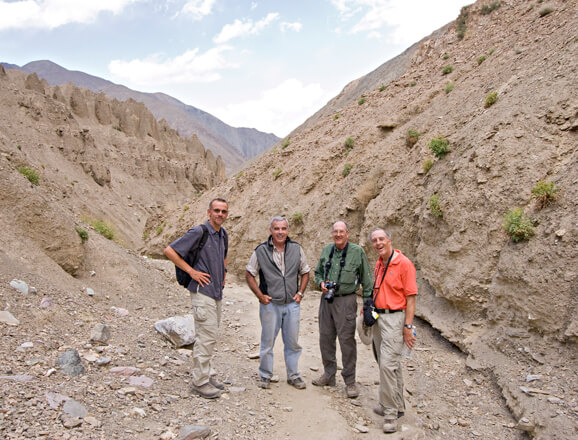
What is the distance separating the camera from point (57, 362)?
455cm

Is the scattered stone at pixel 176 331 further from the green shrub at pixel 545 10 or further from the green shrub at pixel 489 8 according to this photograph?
the green shrub at pixel 489 8

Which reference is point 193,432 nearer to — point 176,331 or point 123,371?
point 123,371

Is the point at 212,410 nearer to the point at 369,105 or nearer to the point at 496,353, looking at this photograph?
the point at 496,353

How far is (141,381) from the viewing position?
473 centimetres

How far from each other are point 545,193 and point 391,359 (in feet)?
12.1

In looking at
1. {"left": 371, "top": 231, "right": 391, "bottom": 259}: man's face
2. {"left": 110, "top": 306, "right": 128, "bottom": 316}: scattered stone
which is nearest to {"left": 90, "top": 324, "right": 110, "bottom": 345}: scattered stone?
{"left": 110, "top": 306, "right": 128, "bottom": 316}: scattered stone

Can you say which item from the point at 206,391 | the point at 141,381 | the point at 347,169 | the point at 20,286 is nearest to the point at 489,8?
the point at 347,169

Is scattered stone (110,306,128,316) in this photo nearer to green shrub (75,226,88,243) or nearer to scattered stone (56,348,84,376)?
green shrub (75,226,88,243)

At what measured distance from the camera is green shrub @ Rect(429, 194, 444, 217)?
7.73 meters

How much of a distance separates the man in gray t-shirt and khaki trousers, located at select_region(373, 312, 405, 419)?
1.93 meters

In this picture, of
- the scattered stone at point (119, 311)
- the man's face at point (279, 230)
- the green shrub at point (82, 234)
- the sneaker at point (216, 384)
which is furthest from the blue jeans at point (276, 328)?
the green shrub at point (82, 234)

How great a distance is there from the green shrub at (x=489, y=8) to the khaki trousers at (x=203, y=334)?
57.2 feet

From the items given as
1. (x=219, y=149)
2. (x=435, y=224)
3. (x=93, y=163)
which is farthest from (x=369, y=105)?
(x=219, y=149)

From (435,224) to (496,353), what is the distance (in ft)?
9.37
